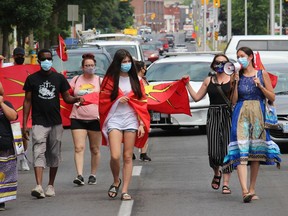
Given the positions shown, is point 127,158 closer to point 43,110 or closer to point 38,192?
point 38,192

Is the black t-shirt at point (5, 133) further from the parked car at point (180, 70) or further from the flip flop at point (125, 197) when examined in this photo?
the parked car at point (180, 70)

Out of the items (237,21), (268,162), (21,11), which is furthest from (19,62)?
(237,21)

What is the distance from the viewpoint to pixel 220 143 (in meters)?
12.6

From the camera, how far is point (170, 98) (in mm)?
15617

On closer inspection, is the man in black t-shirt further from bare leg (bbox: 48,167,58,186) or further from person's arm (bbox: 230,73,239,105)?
person's arm (bbox: 230,73,239,105)

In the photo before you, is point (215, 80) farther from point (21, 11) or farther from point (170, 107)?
point (21, 11)

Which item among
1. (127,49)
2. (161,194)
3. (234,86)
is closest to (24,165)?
(161,194)

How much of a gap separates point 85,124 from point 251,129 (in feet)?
9.25

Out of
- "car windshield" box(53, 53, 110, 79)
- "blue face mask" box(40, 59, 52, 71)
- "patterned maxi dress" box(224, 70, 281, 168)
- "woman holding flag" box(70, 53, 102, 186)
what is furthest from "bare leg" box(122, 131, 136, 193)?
"car windshield" box(53, 53, 110, 79)

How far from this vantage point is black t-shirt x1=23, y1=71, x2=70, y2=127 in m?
12.6

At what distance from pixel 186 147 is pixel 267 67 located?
2.30m

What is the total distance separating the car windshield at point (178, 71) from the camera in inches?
894

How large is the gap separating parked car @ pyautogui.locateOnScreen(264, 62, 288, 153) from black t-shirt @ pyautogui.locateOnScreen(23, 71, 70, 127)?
18.9 feet

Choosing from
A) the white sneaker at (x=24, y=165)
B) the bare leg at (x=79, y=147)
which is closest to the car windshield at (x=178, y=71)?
the white sneaker at (x=24, y=165)
